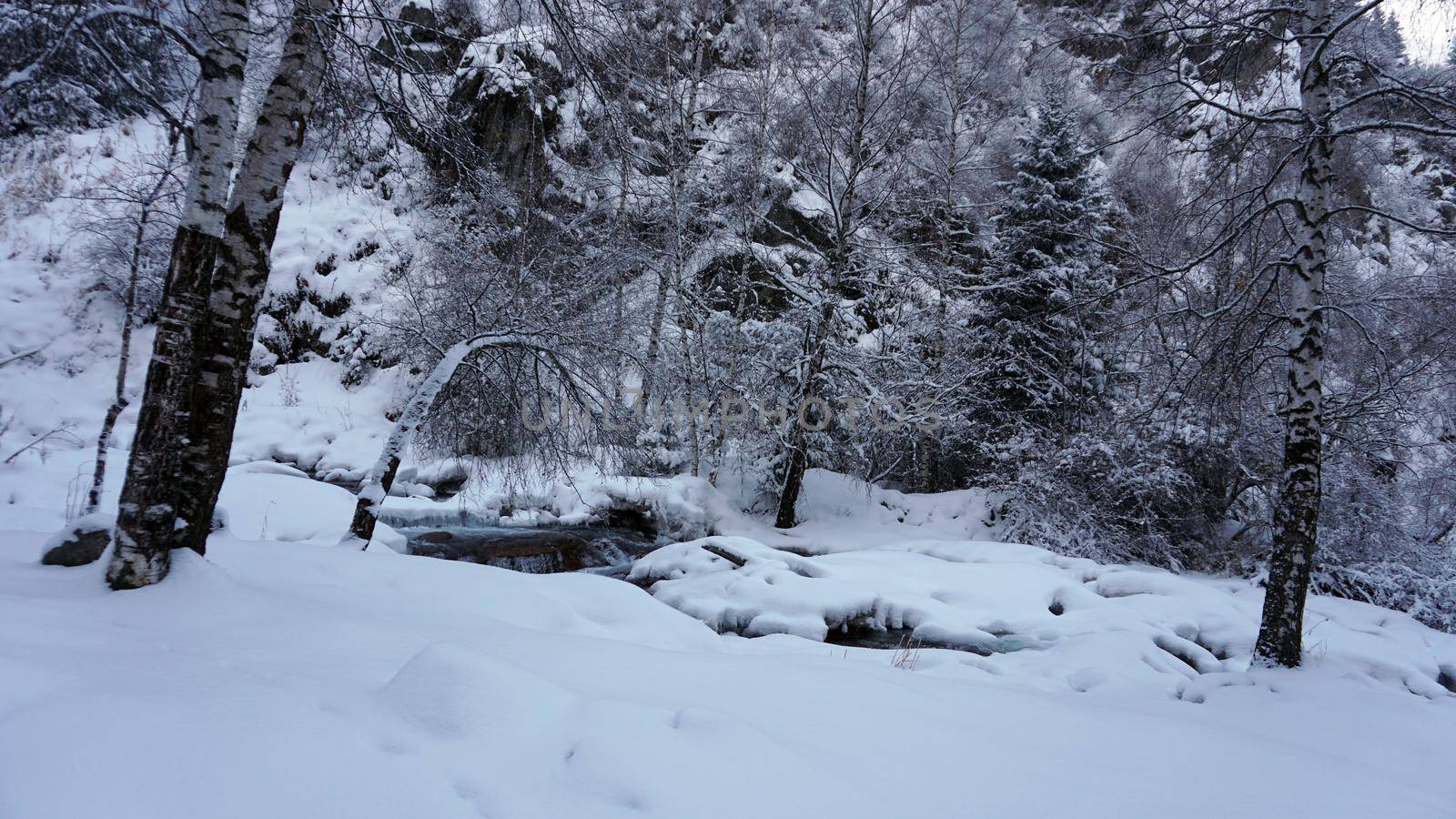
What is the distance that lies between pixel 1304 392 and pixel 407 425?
736cm

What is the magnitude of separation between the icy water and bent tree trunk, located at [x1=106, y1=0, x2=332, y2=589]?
198 inches

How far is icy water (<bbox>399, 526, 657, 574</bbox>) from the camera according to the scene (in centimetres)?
868

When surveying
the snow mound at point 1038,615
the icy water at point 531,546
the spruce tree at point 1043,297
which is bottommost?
the icy water at point 531,546

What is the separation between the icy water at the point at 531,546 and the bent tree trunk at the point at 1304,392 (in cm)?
732

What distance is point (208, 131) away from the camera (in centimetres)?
324

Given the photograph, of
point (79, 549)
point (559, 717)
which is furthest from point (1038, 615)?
point (79, 549)

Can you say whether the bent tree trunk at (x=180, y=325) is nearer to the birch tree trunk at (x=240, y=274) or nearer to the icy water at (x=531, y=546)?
the birch tree trunk at (x=240, y=274)

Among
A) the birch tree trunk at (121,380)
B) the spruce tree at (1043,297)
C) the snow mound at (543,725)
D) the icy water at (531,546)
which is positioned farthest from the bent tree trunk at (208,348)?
the spruce tree at (1043,297)

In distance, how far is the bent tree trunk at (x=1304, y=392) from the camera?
4.35 meters

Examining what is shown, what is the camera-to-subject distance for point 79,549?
3.36 metres

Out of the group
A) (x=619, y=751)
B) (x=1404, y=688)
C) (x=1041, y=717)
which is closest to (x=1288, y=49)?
(x=1404, y=688)

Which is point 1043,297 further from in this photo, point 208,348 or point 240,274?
point 208,348

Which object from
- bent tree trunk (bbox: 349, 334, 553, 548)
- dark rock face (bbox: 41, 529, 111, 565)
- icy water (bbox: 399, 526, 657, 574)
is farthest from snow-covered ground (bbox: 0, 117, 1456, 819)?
icy water (bbox: 399, 526, 657, 574)

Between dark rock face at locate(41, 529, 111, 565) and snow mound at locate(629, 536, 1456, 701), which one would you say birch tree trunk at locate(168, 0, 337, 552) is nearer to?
dark rock face at locate(41, 529, 111, 565)
